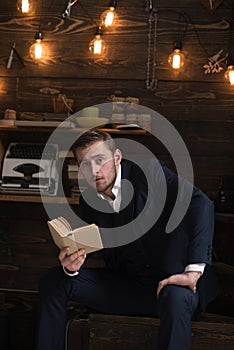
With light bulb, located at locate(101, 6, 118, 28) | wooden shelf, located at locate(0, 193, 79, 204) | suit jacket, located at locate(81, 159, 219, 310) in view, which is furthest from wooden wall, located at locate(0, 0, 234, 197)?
suit jacket, located at locate(81, 159, 219, 310)

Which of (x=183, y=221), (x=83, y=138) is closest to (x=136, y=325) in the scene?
(x=183, y=221)

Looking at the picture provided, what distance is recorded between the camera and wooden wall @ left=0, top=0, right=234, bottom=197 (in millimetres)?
4469

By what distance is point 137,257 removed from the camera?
3.38 m

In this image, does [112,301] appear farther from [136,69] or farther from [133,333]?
[136,69]

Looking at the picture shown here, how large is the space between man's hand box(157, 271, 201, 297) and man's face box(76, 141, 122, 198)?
22.6 inches

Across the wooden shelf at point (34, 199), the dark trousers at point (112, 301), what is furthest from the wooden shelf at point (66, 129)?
the dark trousers at point (112, 301)

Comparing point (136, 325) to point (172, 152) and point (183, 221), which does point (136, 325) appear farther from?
point (172, 152)

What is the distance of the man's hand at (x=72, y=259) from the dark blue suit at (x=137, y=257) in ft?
0.30

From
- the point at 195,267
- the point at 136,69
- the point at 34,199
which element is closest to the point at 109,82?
the point at 136,69

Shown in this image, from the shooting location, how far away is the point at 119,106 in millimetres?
4410

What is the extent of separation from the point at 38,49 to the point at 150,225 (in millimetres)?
1710

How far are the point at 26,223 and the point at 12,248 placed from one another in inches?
7.9

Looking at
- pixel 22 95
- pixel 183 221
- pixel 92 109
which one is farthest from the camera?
pixel 22 95

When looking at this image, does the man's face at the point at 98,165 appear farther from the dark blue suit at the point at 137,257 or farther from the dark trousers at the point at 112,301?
the dark trousers at the point at 112,301
